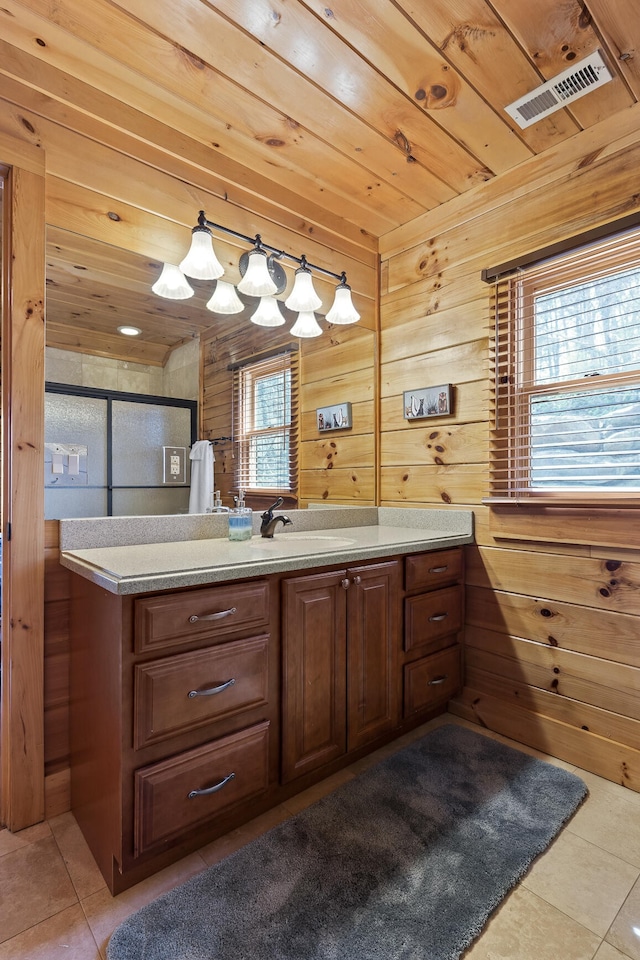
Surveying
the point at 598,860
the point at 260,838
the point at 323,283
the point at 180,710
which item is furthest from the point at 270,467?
the point at 598,860

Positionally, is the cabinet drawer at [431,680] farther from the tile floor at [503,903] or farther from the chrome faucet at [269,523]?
the chrome faucet at [269,523]

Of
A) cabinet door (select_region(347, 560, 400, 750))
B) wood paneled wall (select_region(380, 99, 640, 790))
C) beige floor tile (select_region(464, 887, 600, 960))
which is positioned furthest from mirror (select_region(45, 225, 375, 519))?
beige floor tile (select_region(464, 887, 600, 960))

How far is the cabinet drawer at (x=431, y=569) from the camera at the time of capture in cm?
195

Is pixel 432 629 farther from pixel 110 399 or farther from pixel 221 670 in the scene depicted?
pixel 110 399

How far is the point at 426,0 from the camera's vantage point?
138 centimetres

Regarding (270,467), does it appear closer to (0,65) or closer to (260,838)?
(260,838)

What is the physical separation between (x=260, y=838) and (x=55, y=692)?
2.71 feet

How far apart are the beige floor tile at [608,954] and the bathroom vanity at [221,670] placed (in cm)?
85

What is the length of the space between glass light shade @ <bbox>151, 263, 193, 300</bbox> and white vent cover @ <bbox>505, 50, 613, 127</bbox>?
4.52 feet

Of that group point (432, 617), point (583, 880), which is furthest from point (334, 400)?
point (583, 880)

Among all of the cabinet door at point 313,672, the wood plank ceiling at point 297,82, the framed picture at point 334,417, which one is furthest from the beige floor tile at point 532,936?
the wood plank ceiling at point 297,82

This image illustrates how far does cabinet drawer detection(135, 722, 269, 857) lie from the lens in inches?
48.6

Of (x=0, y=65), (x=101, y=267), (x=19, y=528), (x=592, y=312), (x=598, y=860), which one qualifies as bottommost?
(x=598, y=860)

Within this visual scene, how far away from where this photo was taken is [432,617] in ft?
6.74
